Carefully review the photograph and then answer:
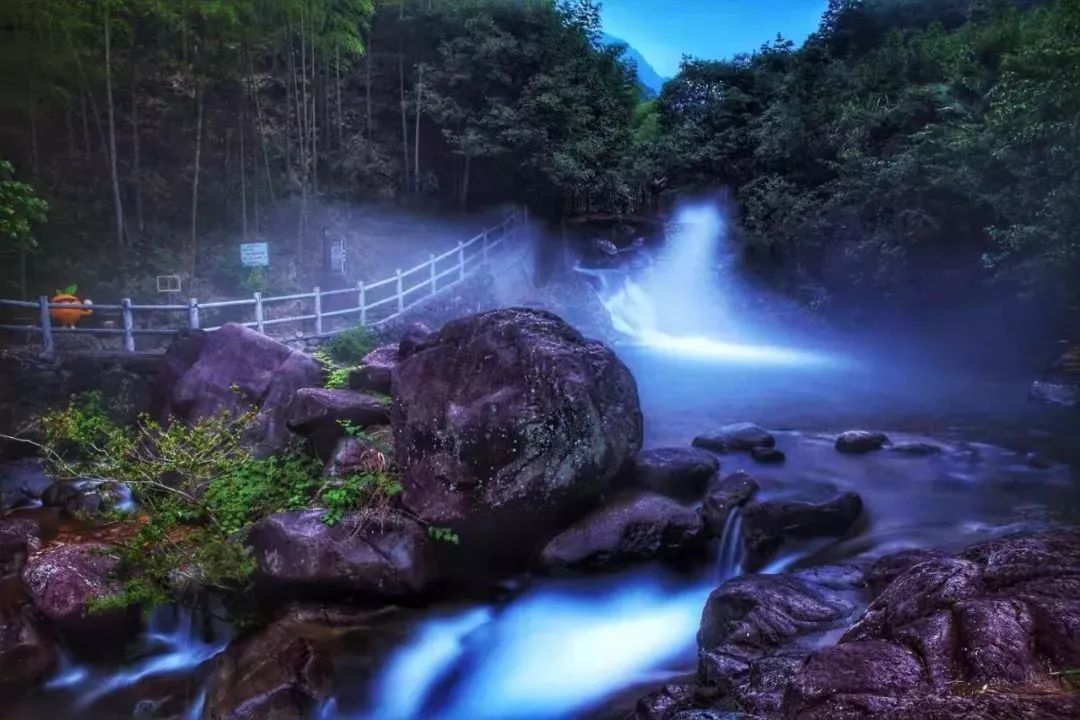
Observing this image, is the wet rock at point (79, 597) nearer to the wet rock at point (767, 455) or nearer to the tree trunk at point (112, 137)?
the wet rock at point (767, 455)

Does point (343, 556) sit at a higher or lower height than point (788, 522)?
lower

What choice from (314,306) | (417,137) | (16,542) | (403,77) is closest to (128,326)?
(314,306)

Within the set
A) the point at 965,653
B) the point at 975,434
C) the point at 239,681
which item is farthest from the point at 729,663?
the point at 975,434

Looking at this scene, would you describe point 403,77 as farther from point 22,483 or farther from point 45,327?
point 22,483

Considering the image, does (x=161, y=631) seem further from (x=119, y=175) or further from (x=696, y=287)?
(x=696, y=287)

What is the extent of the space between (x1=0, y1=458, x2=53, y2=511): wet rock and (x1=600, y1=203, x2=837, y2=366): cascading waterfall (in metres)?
10.4

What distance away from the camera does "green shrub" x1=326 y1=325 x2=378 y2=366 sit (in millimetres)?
10430

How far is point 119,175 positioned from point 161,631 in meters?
11.3

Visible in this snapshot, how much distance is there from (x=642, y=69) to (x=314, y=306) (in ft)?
44.6

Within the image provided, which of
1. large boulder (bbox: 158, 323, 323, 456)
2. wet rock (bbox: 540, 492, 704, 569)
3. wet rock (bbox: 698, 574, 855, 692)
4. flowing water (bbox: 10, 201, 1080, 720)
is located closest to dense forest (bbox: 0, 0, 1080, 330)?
flowing water (bbox: 10, 201, 1080, 720)

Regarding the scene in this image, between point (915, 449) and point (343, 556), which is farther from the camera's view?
point (915, 449)

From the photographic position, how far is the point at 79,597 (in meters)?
5.96

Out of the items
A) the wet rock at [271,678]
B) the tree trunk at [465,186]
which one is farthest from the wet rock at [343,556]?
the tree trunk at [465,186]

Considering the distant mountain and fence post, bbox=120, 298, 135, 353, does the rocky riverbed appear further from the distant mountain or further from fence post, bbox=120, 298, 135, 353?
the distant mountain
